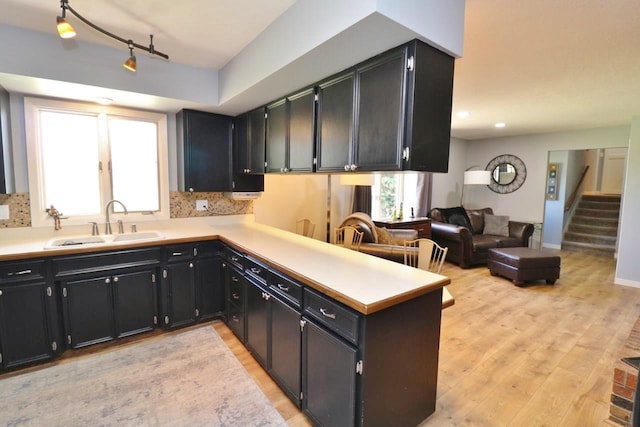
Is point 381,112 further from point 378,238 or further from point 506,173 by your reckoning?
point 506,173

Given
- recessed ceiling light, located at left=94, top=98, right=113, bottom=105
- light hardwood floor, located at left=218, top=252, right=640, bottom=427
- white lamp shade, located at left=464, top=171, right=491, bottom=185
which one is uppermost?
recessed ceiling light, located at left=94, top=98, right=113, bottom=105

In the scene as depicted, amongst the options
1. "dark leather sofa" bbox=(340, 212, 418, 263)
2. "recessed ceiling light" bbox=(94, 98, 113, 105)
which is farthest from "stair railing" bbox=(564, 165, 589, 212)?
"recessed ceiling light" bbox=(94, 98, 113, 105)

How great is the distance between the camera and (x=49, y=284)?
2.36m

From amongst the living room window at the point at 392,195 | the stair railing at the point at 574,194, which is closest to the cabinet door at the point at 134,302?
the living room window at the point at 392,195

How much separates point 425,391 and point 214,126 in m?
3.09

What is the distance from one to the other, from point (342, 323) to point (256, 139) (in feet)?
7.13

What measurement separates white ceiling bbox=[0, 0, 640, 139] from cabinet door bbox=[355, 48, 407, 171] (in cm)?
65

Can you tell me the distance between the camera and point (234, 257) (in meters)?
2.71

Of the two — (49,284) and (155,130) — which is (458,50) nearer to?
(155,130)

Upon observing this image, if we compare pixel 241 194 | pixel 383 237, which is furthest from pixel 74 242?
pixel 383 237

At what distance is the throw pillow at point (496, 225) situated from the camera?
223 inches

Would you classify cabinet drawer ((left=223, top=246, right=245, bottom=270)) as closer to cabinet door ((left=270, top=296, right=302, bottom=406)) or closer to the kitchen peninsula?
the kitchen peninsula

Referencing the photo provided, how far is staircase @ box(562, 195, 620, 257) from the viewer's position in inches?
258

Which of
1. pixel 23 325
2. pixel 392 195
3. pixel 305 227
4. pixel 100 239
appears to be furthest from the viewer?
pixel 392 195
